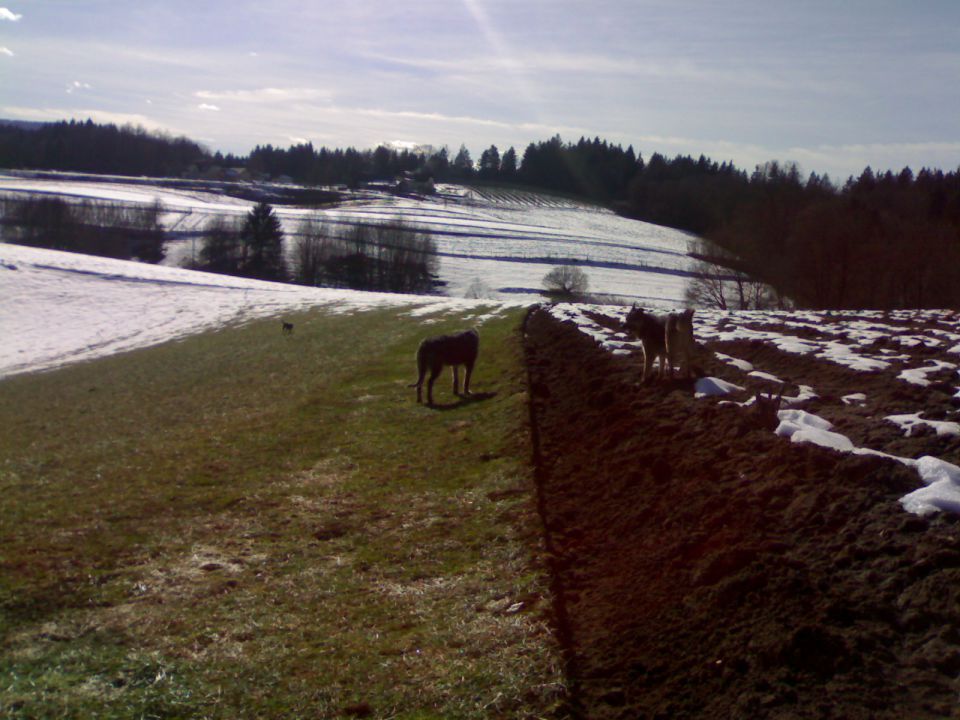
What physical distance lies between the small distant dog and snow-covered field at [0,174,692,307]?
4751 cm

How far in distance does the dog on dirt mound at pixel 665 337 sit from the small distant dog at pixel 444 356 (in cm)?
488

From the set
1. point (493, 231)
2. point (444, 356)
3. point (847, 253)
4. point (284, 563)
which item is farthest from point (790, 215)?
point (284, 563)

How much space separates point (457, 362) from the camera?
741 inches

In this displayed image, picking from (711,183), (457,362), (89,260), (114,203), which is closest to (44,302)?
(89,260)

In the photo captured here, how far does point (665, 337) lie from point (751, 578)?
8687 millimetres

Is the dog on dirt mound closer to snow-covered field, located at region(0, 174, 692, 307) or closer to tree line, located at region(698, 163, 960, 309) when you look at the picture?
tree line, located at region(698, 163, 960, 309)

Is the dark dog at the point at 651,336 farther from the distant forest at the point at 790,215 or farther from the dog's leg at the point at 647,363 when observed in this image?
the distant forest at the point at 790,215

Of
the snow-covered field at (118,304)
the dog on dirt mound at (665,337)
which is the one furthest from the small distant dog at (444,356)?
the snow-covered field at (118,304)

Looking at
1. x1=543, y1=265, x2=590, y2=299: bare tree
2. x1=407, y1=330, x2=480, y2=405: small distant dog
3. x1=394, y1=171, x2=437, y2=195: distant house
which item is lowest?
x1=543, y1=265, x2=590, y2=299: bare tree

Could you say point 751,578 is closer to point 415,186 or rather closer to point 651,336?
point 651,336

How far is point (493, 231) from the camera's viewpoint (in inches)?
4567

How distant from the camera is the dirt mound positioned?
5.02m

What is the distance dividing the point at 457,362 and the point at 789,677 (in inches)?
557

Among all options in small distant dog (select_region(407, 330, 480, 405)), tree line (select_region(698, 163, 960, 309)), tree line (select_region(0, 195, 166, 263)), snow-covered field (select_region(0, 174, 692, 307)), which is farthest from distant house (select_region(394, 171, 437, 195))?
small distant dog (select_region(407, 330, 480, 405))
